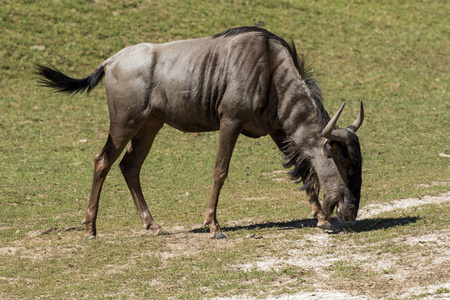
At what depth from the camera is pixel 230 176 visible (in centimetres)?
1453

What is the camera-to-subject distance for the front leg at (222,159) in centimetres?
916

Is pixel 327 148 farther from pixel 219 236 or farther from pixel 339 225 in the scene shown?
pixel 219 236

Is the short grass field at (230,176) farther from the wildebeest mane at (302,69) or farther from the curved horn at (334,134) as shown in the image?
the wildebeest mane at (302,69)

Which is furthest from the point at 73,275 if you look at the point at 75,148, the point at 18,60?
the point at 18,60


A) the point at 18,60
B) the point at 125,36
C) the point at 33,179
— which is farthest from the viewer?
the point at 125,36

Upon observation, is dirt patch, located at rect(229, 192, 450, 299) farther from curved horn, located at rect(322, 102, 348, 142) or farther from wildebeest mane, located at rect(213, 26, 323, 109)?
wildebeest mane, located at rect(213, 26, 323, 109)

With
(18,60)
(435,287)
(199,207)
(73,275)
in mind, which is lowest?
(18,60)

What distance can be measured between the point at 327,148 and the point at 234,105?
1355mm

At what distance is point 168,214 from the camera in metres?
11.4

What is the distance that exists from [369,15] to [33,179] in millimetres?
18774

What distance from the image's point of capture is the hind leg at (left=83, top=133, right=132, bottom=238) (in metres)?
9.73

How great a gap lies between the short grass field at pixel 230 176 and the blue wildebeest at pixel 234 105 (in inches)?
A: 28.0

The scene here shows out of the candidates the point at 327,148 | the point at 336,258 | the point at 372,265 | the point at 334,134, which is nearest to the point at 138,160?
the point at 327,148

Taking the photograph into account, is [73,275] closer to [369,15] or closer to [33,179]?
[33,179]
